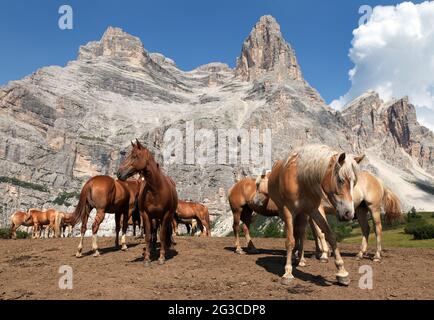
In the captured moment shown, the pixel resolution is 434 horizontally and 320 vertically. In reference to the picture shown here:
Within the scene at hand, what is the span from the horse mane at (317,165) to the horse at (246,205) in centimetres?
456

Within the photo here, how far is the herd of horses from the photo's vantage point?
8.66 metres

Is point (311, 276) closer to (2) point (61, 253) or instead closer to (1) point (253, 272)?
(1) point (253, 272)

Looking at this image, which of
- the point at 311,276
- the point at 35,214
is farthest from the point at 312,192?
the point at 35,214

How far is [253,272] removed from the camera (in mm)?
10680

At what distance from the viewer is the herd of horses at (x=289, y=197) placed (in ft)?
28.4

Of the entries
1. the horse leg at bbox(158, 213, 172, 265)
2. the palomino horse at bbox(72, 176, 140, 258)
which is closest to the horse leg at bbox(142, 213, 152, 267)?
the horse leg at bbox(158, 213, 172, 265)

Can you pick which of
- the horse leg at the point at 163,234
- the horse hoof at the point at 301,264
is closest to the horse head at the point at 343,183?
the horse hoof at the point at 301,264

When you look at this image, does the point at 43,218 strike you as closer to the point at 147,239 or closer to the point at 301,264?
the point at 147,239

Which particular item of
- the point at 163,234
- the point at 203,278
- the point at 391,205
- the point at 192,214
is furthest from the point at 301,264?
the point at 192,214

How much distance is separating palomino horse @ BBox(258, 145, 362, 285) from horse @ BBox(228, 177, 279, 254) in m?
3.16

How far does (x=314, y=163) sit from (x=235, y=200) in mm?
6259

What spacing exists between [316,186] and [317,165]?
1.67 ft

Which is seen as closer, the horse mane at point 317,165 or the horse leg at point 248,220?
the horse mane at point 317,165

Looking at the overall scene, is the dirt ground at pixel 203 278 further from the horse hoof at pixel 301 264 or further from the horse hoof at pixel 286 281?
the horse hoof at pixel 301 264
